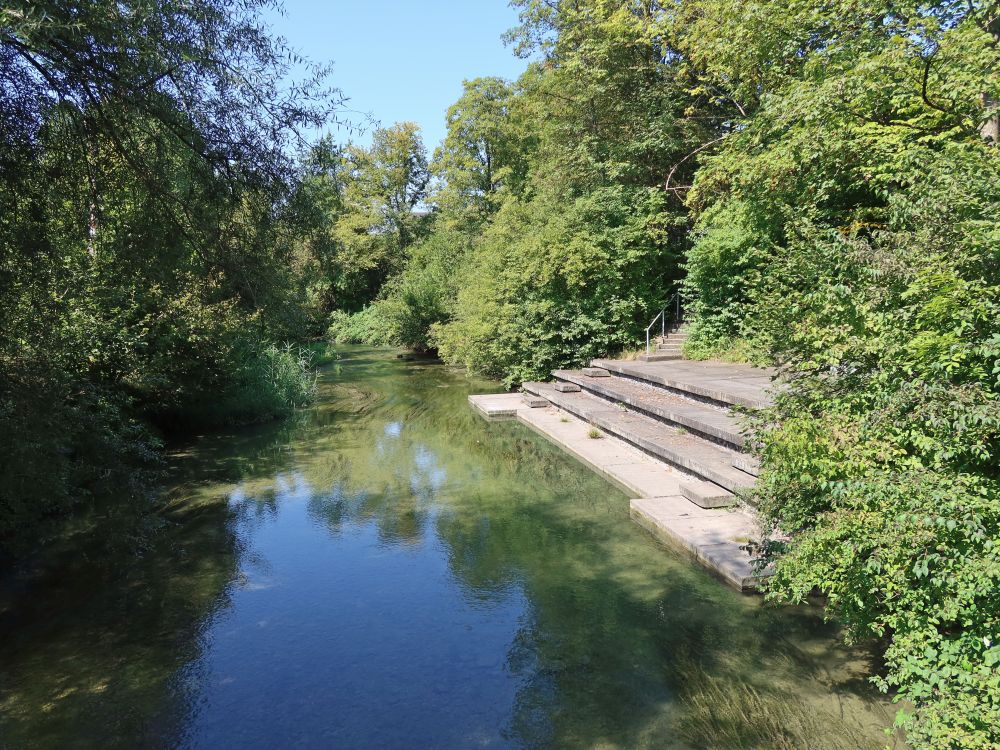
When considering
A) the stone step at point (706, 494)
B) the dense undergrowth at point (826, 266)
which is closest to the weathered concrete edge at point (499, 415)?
the dense undergrowth at point (826, 266)

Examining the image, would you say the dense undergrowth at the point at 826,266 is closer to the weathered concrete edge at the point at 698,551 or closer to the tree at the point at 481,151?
the weathered concrete edge at the point at 698,551

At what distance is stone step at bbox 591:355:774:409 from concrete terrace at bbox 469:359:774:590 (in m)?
0.02

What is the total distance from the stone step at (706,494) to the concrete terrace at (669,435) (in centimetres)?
1

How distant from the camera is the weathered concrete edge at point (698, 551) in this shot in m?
5.91

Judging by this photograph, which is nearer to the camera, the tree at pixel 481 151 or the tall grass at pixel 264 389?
the tall grass at pixel 264 389

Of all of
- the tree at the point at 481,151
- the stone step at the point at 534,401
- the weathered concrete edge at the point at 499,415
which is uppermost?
the tree at the point at 481,151

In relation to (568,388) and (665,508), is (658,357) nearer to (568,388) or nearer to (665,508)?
(568,388)

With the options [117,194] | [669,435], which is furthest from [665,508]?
[117,194]

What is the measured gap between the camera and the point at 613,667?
491 cm

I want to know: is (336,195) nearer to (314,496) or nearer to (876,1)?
(314,496)

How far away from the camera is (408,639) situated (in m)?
5.46

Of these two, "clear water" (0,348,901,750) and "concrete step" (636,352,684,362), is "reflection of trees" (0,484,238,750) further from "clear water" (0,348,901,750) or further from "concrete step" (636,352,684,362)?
"concrete step" (636,352,684,362)

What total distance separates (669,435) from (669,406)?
1.06 metres

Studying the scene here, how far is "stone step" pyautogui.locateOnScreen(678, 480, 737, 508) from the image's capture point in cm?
785
